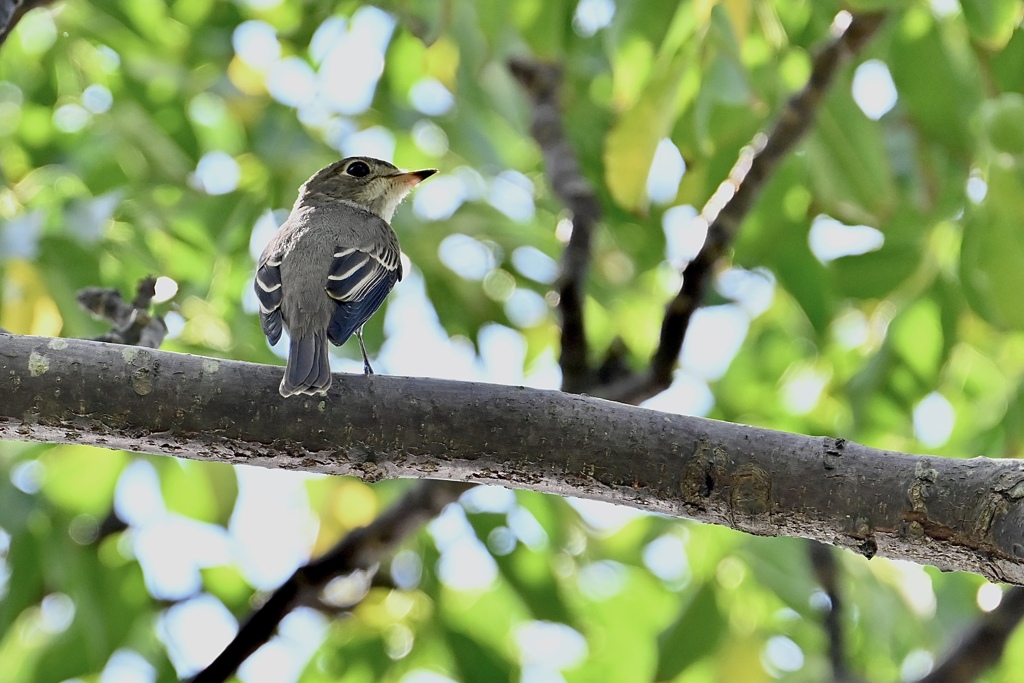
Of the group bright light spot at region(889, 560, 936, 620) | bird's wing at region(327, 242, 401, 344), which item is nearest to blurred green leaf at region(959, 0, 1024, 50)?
bird's wing at region(327, 242, 401, 344)

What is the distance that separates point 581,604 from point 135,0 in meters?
3.28

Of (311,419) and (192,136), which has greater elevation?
(311,419)

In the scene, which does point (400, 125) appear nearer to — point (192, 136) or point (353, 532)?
point (192, 136)

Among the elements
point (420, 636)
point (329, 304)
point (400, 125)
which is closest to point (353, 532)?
point (420, 636)

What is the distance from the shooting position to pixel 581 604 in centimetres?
480

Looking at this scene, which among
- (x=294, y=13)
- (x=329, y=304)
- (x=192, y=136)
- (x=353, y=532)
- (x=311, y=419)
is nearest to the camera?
(x=311, y=419)

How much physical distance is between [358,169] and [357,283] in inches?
64.0

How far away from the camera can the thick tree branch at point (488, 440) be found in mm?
2369

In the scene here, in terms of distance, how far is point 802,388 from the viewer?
5.18m

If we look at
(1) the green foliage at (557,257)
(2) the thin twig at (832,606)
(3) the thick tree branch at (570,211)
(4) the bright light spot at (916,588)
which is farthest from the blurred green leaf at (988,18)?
(4) the bright light spot at (916,588)

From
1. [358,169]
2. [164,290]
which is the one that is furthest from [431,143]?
[164,290]

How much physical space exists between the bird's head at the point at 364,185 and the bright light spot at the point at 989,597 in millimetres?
3003

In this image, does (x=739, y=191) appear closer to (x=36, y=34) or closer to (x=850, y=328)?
(x=850, y=328)

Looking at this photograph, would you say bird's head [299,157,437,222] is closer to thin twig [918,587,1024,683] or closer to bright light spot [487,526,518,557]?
bright light spot [487,526,518,557]
